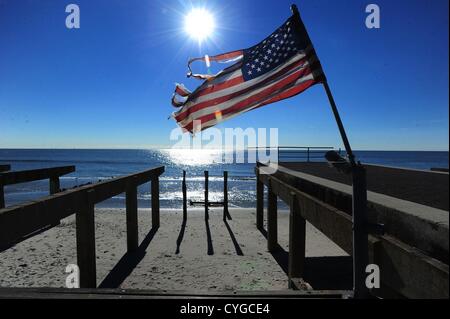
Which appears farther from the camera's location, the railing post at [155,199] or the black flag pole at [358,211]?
the railing post at [155,199]

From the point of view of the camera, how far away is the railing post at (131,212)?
26.2ft

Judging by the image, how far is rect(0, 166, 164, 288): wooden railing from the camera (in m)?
3.27

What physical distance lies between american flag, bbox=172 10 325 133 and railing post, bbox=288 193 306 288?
225 centimetres

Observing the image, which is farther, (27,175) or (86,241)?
(27,175)

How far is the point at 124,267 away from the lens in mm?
7703

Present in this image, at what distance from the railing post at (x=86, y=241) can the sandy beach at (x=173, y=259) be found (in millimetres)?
1342

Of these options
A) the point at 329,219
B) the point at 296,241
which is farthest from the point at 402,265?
the point at 296,241

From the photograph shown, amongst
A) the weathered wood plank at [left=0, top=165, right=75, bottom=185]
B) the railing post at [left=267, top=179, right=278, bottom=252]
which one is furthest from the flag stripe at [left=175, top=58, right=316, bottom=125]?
the weathered wood plank at [left=0, top=165, right=75, bottom=185]

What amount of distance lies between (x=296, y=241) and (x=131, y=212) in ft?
15.4

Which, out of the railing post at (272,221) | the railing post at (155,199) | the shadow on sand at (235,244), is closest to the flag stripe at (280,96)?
the railing post at (272,221)

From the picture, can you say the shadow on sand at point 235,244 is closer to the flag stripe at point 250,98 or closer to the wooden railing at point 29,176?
the flag stripe at point 250,98

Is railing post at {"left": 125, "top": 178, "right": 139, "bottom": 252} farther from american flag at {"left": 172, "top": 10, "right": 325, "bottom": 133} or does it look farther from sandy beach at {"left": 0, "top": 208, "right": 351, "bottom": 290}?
american flag at {"left": 172, "top": 10, "right": 325, "bottom": 133}

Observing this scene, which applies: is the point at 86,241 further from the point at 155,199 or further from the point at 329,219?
the point at 155,199
